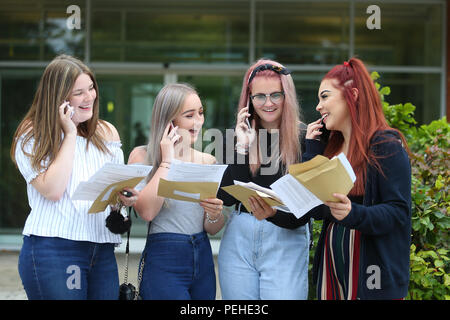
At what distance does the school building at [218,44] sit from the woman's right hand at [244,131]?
5063mm

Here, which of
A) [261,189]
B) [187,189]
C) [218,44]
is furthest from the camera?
[218,44]

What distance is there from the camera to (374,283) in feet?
6.69

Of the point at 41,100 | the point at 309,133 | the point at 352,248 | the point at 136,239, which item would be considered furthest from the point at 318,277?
the point at 136,239

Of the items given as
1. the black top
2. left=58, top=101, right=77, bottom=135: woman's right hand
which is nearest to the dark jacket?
the black top

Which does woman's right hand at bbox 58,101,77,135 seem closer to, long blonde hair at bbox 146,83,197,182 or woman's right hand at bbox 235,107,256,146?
long blonde hair at bbox 146,83,197,182

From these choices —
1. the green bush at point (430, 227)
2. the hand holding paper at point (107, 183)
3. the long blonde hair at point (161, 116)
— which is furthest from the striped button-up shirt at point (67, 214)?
the green bush at point (430, 227)

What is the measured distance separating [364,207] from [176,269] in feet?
3.09

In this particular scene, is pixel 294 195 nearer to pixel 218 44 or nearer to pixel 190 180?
pixel 190 180

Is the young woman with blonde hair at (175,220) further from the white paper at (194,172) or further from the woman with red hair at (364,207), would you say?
the woman with red hair at (364,207)

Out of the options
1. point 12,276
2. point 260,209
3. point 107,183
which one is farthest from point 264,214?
point 12,276

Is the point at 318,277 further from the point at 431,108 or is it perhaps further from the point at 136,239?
the point at 431,108

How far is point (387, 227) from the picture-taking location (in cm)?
198


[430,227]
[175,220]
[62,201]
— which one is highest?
[62,201]

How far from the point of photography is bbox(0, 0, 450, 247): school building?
25.0ft
